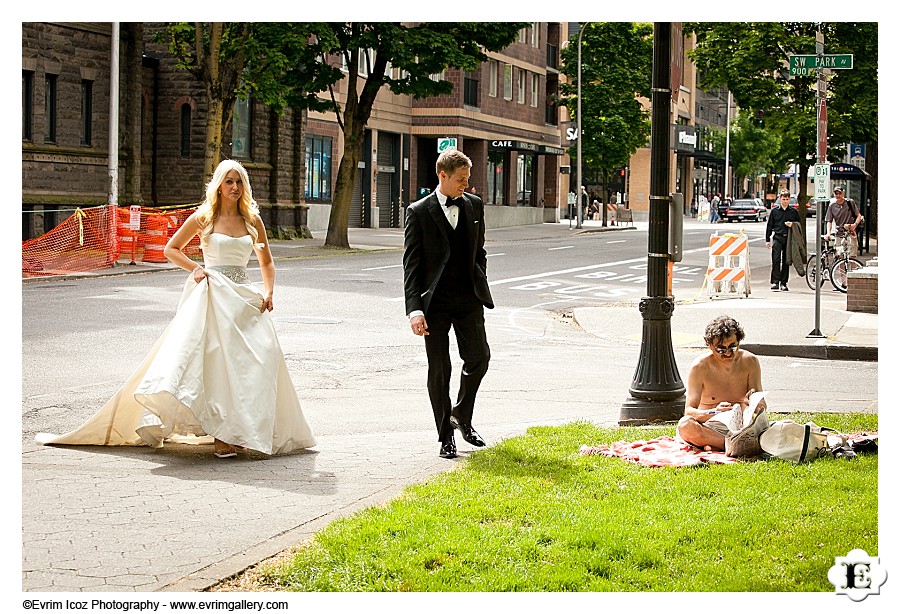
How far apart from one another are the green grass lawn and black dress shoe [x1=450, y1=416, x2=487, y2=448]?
2.80ft

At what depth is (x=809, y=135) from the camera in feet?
103

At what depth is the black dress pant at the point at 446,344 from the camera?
8188mm

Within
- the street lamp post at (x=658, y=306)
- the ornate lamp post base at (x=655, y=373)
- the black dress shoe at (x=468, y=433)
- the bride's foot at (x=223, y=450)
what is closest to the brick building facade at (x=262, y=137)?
the street lamp post at (x=658, y=306)

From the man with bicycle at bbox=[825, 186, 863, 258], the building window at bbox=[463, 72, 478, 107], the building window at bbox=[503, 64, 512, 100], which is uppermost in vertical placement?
the building window at bbox=[503, 64, 512, 100]

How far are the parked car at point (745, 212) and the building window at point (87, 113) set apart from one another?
56.4 m

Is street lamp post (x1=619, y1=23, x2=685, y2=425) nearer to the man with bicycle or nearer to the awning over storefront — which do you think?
the man with bicycle

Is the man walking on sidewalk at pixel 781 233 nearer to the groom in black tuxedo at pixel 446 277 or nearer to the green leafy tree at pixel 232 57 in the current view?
the green leafy tree at pixel 232 57

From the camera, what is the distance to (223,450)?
8133mm

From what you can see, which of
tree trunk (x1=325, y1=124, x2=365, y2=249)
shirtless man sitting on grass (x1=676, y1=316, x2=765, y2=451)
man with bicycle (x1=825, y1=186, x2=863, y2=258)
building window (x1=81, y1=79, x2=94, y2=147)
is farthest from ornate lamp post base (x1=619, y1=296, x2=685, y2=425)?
tree trunk (x1=325, y1=124, x2=365, y2=249)

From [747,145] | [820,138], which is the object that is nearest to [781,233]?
[820,138]

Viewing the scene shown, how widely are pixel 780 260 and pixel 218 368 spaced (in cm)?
1817

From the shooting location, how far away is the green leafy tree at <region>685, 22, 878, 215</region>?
30391 millimetres
